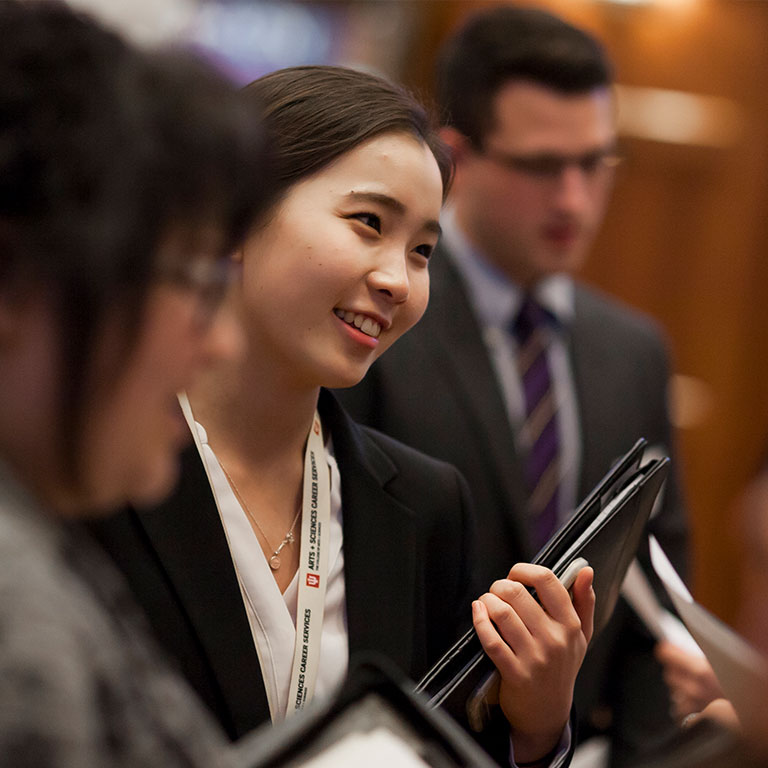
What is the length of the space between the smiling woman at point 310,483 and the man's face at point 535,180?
109 cm

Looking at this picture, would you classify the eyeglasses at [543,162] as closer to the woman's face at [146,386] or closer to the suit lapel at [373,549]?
the suit lapel at [373,549]

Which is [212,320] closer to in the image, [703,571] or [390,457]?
[390,457]

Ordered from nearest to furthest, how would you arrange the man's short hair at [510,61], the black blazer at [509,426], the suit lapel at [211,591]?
1. the suit lapel at [211,591]
2. the black blazer at [509,426]
3. the man's short hair at [510,61]

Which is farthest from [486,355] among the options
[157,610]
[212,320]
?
[212,320]

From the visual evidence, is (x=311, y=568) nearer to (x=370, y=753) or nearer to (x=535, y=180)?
(x=370, y=753)

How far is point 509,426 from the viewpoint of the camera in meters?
2.27

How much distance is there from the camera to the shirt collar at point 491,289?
2.55 meters

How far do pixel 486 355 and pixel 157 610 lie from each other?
124cm

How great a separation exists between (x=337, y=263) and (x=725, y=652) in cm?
66

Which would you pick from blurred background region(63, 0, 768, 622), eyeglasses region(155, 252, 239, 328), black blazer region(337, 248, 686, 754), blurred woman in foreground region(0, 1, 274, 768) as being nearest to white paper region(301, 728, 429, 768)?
blurred woman in foreground region(0, 1, 274, 768)

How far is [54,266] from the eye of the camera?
0.74 meters

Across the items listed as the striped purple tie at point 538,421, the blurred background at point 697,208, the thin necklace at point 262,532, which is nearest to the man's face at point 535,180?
the striped purple tie at point 538,421

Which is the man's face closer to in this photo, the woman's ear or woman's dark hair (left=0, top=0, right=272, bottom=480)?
the woman's ear

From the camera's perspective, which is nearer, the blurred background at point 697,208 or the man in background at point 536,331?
the man in background at point 536,331
